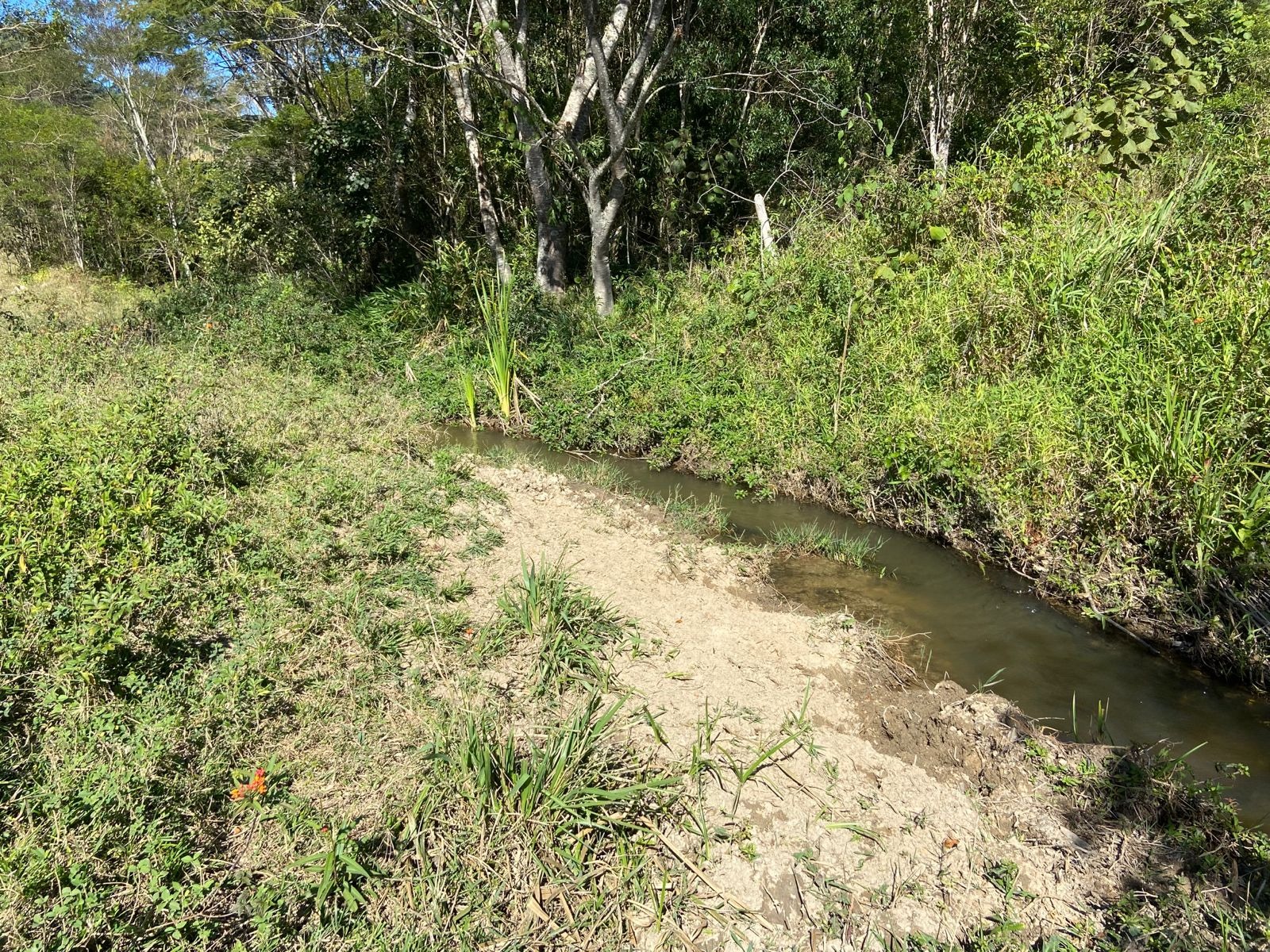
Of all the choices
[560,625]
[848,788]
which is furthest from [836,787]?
[560,625]

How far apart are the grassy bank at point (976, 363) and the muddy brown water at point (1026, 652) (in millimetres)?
159

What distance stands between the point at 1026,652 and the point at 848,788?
1.76m

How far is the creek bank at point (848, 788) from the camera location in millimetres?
2469

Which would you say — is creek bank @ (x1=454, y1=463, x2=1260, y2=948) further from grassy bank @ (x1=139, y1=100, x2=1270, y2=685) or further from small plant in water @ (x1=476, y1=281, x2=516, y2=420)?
small plant in water @ (x1=476, y1=281, x2=516, y2=420)

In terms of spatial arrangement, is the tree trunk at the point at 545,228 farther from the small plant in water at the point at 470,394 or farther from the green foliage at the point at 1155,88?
the green foliage at the point at 1155,88

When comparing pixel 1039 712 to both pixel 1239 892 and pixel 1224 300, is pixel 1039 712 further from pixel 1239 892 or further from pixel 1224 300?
pixel 1224 300

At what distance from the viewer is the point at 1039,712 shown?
361cm

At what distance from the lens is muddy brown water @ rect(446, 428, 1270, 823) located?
3434mm

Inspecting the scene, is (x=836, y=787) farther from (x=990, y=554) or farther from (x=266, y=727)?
(x=990, y=554)

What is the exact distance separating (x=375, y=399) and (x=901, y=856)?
5826 millimetres

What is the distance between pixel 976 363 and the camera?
5.84 meters

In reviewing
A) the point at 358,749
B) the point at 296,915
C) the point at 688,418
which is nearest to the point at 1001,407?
the point at 688,418

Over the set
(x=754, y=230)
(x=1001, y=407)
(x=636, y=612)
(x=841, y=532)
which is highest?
(x=754, y=230)

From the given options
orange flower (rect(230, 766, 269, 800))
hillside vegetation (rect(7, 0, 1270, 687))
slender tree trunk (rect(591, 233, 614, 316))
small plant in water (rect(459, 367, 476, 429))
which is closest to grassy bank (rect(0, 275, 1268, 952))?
orange flower (rect(230, 766, 269, 800))
